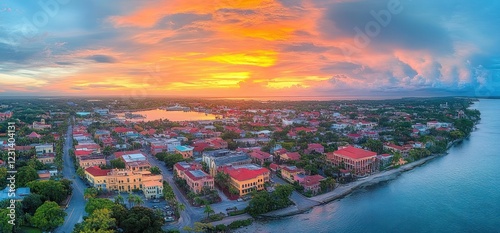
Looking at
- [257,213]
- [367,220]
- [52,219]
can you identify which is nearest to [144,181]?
[52,219]

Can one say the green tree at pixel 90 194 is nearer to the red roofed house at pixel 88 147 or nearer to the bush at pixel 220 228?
the bush at pixel 220 228

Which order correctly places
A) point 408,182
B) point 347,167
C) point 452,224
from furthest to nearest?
1. point 347,167
2. point 408,182
3. point 452,224

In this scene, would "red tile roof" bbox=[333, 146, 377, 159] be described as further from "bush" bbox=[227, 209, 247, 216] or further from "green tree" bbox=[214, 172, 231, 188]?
"bush" bbox=[227, 209, 247, 216]

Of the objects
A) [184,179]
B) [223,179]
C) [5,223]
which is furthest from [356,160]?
[5,223]

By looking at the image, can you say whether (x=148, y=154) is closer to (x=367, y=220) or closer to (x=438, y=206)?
(x=367, y=220)

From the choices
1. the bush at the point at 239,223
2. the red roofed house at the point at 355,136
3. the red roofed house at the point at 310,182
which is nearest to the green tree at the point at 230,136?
the red roofed house at the point at 355,136

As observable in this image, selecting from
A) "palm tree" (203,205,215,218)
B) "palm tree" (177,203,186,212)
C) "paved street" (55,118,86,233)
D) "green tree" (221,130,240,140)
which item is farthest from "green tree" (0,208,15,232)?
"green tree" (221,130,240,140)

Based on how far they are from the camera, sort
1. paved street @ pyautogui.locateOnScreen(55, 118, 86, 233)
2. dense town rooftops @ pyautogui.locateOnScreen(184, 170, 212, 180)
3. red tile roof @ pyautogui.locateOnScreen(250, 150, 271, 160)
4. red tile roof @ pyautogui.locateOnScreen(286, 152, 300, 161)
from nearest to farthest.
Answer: paved street @ pyautogui.locateOnScreen(55, 118, 86, 233) → dense town rooftops @ pyautogui.locateOnScreen(184, 170, 212, 180) → red tile roof @ pyautogui.locateOnScreen(286, 152, 300, 161) → red tile roof @ pyautogui.locateOnScreen(250, 150, 271, 160)
